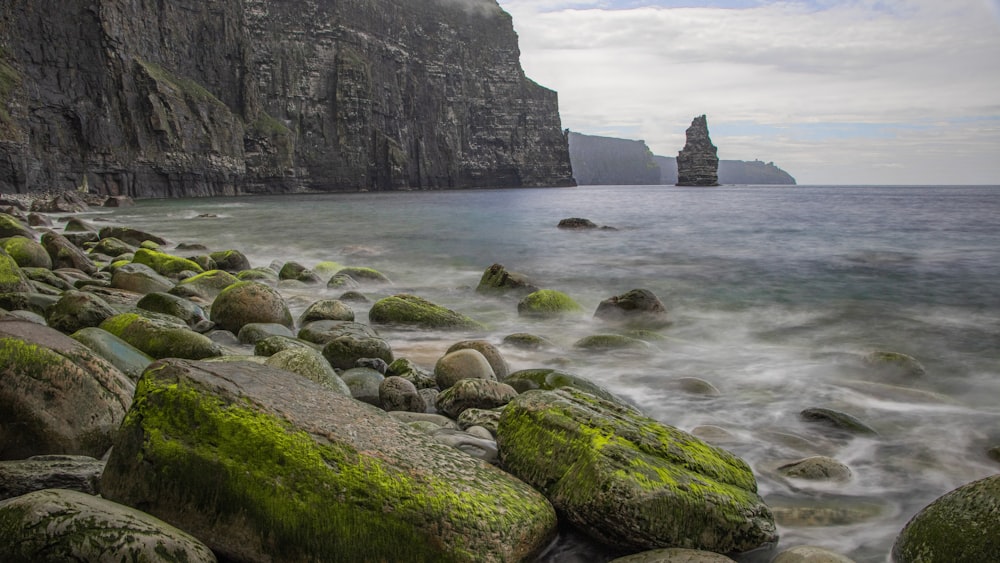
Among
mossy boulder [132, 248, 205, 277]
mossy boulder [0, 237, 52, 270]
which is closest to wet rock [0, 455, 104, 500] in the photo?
mossy boulder [0, 237, 52, 270]

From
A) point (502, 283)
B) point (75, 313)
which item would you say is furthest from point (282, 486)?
point (502, 283)

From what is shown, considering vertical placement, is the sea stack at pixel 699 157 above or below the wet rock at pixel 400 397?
above

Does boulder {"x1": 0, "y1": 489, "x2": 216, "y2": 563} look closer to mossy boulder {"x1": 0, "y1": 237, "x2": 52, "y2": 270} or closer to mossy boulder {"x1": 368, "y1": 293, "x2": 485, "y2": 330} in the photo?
mossy boulder {"x1": 368, "y1": 293, "x2": 485, "y2": 330}

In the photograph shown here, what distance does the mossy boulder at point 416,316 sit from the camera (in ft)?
30.3

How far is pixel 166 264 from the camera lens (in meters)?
12.7

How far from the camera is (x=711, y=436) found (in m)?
5.56

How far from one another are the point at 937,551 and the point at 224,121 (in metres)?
79.5

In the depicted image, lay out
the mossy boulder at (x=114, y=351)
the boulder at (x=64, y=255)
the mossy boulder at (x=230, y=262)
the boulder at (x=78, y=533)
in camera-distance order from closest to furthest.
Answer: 1. the boulder at (x=78, y=533)
2. the mossy boulder at (x=114, y=351)
3. the boulder at (x=64, y=255)
4. the mossy boulder at (x=230, y=262)

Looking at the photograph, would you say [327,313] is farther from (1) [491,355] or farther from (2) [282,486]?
(2) [282,486]

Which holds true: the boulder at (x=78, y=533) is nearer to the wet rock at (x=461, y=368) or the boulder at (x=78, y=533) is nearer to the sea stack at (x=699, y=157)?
the wet rock at (x=461, y=368)

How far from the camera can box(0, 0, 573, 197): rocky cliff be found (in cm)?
5245

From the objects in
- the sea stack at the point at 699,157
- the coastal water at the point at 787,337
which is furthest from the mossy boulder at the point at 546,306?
the sea stack at the point at 699,157

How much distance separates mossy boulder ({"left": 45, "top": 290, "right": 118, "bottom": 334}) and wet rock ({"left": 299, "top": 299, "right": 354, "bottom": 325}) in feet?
8.07

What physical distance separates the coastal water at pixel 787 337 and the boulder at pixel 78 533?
1.81m
